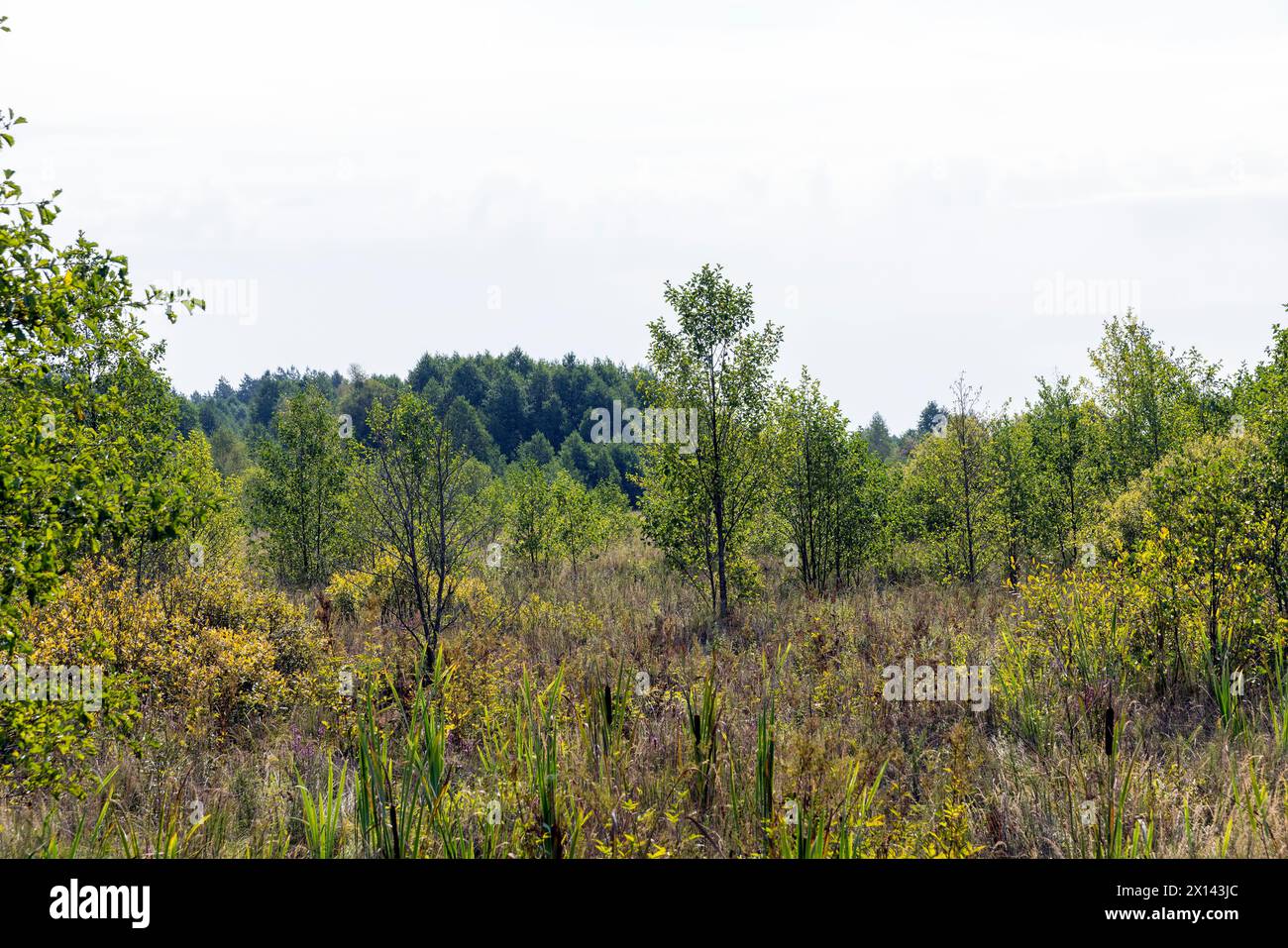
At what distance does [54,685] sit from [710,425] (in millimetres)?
10553

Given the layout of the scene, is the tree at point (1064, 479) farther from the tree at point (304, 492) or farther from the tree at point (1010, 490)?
the tree at point (304, 492)

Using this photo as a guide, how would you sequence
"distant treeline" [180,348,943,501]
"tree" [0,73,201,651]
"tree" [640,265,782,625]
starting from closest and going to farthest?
"tree" [0,73,201,651] → "tree" [640,265,782,625] → "distant treeline" [180,348,943,501]

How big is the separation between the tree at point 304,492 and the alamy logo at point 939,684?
1354 centimetres

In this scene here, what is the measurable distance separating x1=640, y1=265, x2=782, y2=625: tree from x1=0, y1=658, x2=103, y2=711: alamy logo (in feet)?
31.5

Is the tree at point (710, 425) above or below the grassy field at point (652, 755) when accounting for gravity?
above

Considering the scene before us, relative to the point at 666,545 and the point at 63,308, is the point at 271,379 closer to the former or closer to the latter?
the point at 666,545

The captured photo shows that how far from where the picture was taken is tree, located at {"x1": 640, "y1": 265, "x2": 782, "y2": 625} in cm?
1449

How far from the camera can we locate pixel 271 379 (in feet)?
364

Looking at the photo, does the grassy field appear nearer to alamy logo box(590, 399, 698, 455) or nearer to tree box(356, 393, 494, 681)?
tree box(356, 393, 494, 681)

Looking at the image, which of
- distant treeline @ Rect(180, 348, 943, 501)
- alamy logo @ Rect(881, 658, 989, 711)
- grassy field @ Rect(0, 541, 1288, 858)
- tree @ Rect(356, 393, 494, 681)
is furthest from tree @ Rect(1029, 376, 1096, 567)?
distant treeline @ Rect(180, 348, 943, 501)

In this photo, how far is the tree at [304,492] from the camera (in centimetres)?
1814

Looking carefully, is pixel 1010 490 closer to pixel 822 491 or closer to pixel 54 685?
pixel 822 491

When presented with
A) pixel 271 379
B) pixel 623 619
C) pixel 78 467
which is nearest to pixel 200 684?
pixel 78 467

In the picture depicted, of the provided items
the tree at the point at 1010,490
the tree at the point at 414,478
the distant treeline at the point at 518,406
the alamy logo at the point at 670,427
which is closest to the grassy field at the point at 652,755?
the tree at the point at 414,478
